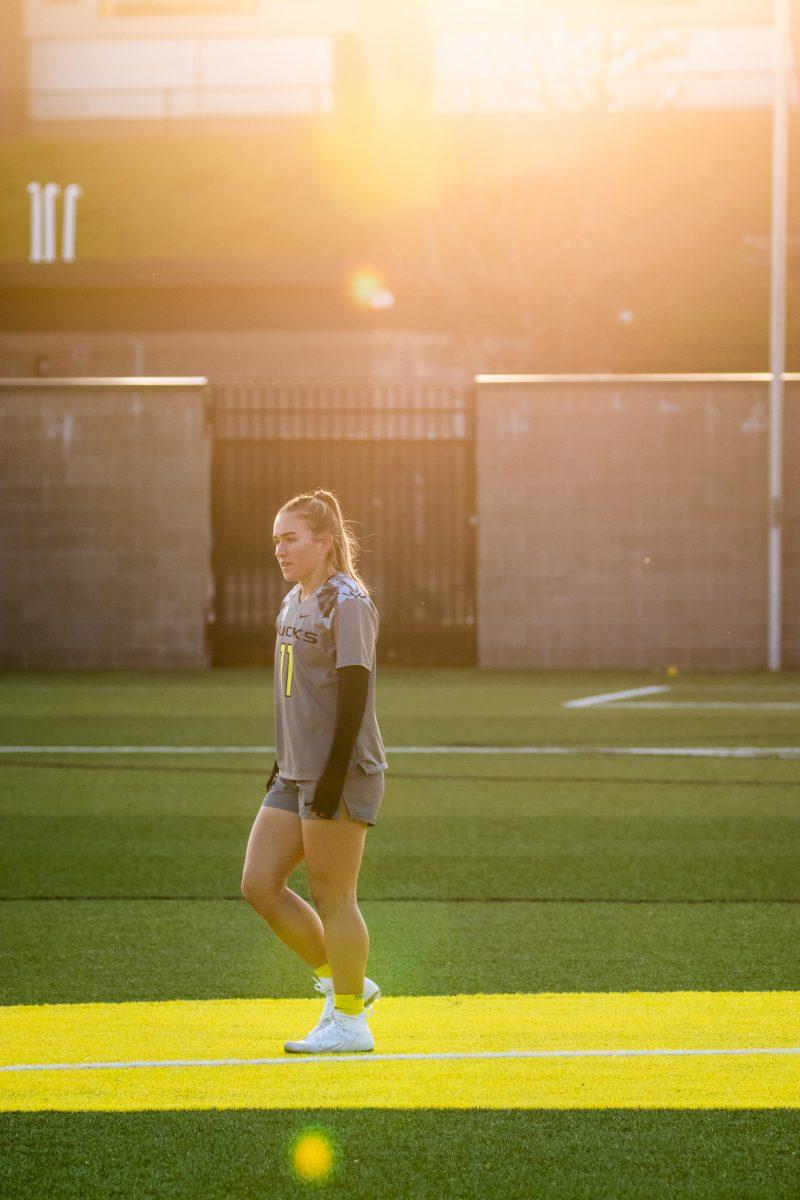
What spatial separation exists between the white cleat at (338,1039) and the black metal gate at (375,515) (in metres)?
14.1

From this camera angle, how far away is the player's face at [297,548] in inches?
191

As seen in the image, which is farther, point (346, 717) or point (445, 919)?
point (445, 919)

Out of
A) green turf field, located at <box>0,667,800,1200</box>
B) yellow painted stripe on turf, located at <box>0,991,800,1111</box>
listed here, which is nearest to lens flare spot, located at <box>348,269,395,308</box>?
green turf field, located at <box>0,667,800,1200</box>

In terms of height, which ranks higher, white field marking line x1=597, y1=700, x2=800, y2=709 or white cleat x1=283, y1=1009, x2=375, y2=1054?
white cleat x1=283, y1=1009, x2=375, y2=1054

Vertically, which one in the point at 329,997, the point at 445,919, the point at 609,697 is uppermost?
the point at 329,997

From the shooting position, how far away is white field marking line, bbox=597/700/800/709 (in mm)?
15289

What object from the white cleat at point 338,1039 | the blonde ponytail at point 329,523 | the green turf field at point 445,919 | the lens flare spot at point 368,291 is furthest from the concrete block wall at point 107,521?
the lens flare spot at point 368,291

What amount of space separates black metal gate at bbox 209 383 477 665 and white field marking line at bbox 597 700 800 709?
4100mm

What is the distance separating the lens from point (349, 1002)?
4.90 metres

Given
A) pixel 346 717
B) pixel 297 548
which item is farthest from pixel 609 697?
pixel 346 717

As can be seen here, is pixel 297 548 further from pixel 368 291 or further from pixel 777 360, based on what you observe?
pixel 368 291

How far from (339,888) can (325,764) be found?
384 mm

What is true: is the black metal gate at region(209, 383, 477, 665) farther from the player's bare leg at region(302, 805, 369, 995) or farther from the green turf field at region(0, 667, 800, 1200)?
the player's bare leg at region(302, 805, 369, 995)

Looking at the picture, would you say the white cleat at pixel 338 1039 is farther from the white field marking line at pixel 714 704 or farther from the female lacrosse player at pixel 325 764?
the white field marking line at pixel 714 704
